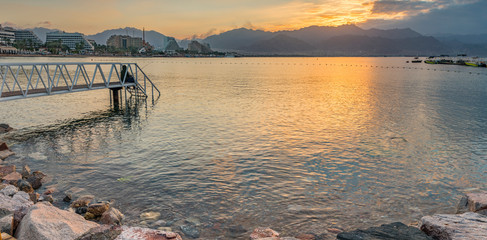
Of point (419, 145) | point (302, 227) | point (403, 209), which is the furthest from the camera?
point (419, 145)

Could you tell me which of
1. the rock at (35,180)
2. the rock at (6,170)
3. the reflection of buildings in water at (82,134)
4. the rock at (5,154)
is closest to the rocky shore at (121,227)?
the rock at (35,180)

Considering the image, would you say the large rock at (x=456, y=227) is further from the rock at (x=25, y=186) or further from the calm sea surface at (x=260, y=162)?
the rock at (x=25, y=186)

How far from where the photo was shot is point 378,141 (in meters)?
24.6

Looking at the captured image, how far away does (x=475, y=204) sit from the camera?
36.2 ft

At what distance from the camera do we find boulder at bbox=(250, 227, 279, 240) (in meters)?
11.0

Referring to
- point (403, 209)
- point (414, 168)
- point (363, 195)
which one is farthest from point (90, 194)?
point (414, 168)

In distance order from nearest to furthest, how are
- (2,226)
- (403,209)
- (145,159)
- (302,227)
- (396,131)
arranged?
(2,226) → (302,227) → (403,209) → (145,159) → (396,131)

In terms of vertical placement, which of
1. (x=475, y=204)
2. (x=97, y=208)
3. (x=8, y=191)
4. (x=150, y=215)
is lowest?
(x=150, y=215)

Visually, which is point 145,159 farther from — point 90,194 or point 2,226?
point 2,226

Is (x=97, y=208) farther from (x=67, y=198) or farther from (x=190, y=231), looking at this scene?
(x=190, y=231)

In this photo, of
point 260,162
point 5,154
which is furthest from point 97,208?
point 5,154

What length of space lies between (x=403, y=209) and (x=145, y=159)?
14.3 meters

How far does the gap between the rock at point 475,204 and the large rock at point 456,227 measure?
811 millimetres

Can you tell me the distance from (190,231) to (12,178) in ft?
32.4
